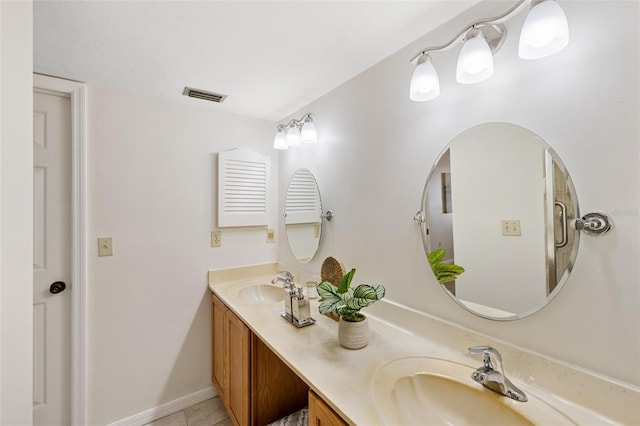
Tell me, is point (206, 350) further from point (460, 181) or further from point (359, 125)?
point (460, 181)

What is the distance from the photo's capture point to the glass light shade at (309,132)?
1.74 meters

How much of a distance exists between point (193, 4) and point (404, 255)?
1.33 meters

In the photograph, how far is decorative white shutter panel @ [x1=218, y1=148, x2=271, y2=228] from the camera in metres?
2.01

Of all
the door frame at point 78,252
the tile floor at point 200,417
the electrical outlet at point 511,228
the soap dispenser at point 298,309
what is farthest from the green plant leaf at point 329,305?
the door frame at point 78,252

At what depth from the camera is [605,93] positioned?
2.43ft

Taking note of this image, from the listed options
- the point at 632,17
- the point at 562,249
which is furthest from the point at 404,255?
the point at 632,17

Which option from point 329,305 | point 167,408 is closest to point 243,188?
point 329,305

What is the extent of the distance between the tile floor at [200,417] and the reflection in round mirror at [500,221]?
1702 millimetres

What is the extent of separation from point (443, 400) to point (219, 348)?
4.71 ft

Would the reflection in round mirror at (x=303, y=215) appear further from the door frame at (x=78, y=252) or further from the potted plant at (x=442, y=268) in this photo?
the door frame at (x=78, y=252)

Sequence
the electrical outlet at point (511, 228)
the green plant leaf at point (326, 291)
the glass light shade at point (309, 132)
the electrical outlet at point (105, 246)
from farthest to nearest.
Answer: the glass light shade at point (309, 132) → the electrical outlet at point (105, 246) → the green plant leaf at point (326, 291) → the electrical outlet at point (511, 228)

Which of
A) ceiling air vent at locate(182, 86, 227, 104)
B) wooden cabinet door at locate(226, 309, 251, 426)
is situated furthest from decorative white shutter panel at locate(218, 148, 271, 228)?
wooden cabinet door at locate(226, 309, 251, 426)

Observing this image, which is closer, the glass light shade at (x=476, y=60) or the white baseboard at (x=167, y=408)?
the glass light shade at (x=476, y=60)

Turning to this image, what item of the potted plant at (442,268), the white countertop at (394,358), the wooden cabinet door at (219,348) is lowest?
the wooden cabinet door at (219,348)
